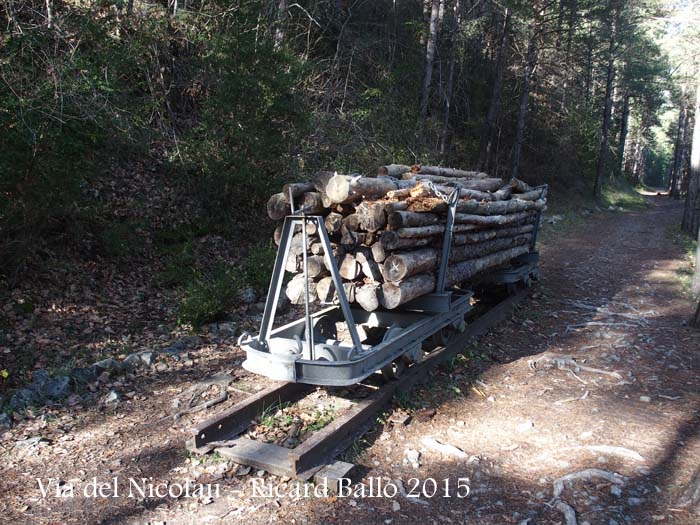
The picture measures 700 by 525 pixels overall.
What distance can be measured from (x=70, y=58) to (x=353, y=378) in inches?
231

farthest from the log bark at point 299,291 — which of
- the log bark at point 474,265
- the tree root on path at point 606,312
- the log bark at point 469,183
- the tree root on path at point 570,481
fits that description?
the tree root on path at point 606,312

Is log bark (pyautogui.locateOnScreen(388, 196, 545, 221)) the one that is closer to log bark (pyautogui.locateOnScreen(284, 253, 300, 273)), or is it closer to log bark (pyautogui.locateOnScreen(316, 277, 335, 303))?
log bark (pyautogui.locateOnScreen(316, 277, 335, 303))

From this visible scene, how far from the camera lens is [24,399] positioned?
5.36m

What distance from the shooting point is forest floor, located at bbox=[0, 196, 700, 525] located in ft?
12.6

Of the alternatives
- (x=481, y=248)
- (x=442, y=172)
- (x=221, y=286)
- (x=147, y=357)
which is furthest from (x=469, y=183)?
(x=147, y=357)

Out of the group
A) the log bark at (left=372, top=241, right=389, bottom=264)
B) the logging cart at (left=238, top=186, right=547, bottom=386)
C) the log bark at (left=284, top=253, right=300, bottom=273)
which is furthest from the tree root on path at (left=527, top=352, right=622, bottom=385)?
the log bark at (left=284, top=253, right=300, bottom=273)

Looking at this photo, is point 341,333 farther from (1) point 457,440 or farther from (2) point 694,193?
(2) point 694,193

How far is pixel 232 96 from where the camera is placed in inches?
404

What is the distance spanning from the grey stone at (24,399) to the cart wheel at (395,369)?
368 centimetres

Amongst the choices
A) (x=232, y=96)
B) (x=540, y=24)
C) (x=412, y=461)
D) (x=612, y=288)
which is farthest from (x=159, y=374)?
(x=540, y=24)

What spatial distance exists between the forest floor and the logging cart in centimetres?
58

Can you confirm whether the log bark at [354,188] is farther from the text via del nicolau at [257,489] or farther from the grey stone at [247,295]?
the grey stone at [247,295]

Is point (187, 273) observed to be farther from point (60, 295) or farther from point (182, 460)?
point (182, 460)

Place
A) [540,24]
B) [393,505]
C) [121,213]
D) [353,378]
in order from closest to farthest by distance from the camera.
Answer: [393,505] < [353,378] < [121,213] < [540,24]
